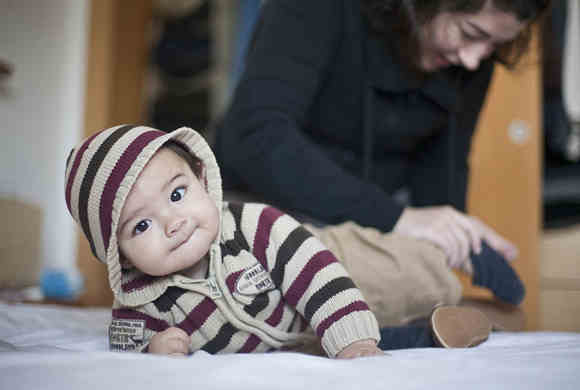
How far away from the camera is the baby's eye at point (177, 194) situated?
56cm

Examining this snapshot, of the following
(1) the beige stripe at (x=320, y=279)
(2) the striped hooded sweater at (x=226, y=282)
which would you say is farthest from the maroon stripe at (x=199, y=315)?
(1) the beige stripe at (x=320, y=279)

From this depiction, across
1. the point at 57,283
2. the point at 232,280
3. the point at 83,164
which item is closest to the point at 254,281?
the point at 232,280

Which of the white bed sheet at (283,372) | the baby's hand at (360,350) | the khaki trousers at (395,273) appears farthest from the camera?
the khaki trousers at (395,273)

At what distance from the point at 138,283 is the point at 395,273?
350mm

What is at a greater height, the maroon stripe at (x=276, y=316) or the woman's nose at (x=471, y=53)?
the woman's nose at (x=471, y=53)

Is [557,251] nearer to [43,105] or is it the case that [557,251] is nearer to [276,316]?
[276,316]

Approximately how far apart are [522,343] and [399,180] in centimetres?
58

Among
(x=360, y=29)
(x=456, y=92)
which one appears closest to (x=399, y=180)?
(x=456, y=92)

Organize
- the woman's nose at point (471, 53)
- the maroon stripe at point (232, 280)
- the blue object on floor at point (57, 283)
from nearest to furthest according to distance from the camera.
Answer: the maroon stripe at point (232, 280), the woman's nose at point (471, 53), the blue object on floor at point (57, 283)

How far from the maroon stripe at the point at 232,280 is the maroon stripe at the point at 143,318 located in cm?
9

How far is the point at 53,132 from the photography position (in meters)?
1.56

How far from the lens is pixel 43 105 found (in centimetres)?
166

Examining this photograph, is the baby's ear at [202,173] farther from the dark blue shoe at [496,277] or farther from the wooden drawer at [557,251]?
the wooden drawer at [557,251]

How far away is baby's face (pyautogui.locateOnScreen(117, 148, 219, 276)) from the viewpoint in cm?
54
